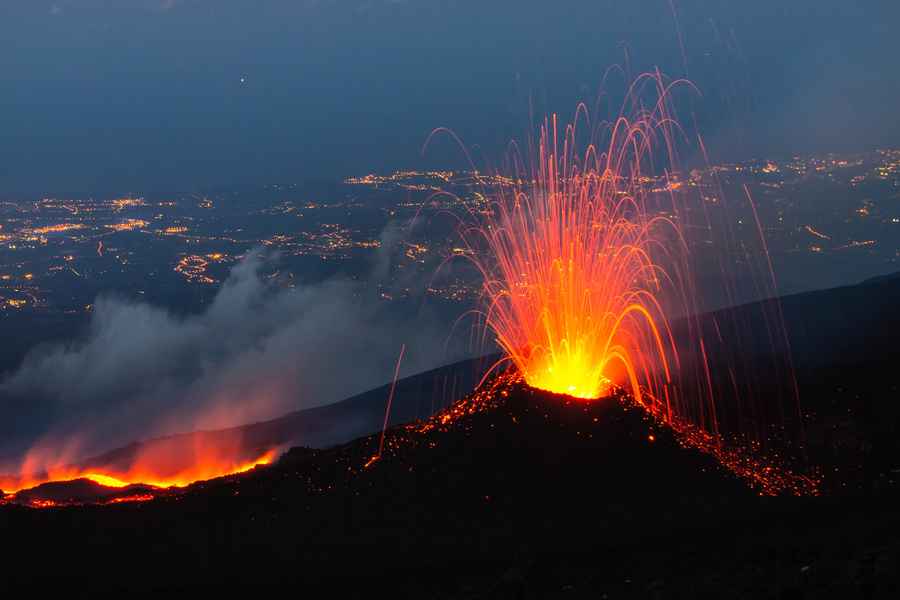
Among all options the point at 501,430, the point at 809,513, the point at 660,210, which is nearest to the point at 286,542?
the point at 501,430

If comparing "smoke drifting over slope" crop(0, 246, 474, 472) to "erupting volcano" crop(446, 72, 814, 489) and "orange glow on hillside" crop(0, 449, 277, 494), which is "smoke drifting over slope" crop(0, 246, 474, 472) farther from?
"erupting volcano" crop(446, 72, 814, 489)

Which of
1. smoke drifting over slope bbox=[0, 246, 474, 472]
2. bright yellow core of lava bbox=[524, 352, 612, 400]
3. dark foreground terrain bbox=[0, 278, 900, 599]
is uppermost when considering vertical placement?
bright yellow core of lava bbox=[524, 352, 612, 400]

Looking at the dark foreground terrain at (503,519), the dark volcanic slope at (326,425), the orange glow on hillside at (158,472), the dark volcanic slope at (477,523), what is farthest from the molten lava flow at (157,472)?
the dark volcanic slope at (477,523)

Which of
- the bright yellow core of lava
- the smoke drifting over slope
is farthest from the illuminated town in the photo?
the bright yellow core of lava

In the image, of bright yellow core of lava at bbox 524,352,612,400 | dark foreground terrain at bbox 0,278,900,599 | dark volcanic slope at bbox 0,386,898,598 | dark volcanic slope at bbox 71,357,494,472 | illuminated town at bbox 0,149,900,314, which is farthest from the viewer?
illuminated town at bbox 0,149,900,314

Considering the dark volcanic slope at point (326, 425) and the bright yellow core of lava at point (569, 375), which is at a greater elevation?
the bright yellow core of lava at point (569, 375)

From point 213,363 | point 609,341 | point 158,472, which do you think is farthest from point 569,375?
point 213,363

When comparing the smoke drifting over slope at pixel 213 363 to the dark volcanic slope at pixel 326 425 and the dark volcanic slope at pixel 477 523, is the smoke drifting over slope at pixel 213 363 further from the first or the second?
the dark volcanic slope at pixel 477 523

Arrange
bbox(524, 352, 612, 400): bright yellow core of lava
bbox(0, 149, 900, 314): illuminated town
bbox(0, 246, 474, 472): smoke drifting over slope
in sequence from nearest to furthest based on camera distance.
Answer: bbox(524, 352, 612, 400): bright yellow core of lava → bbox(0, 246, 474, 472): smoke drifting over slope → bbox(0, 149, 900, 314): illuminated town
